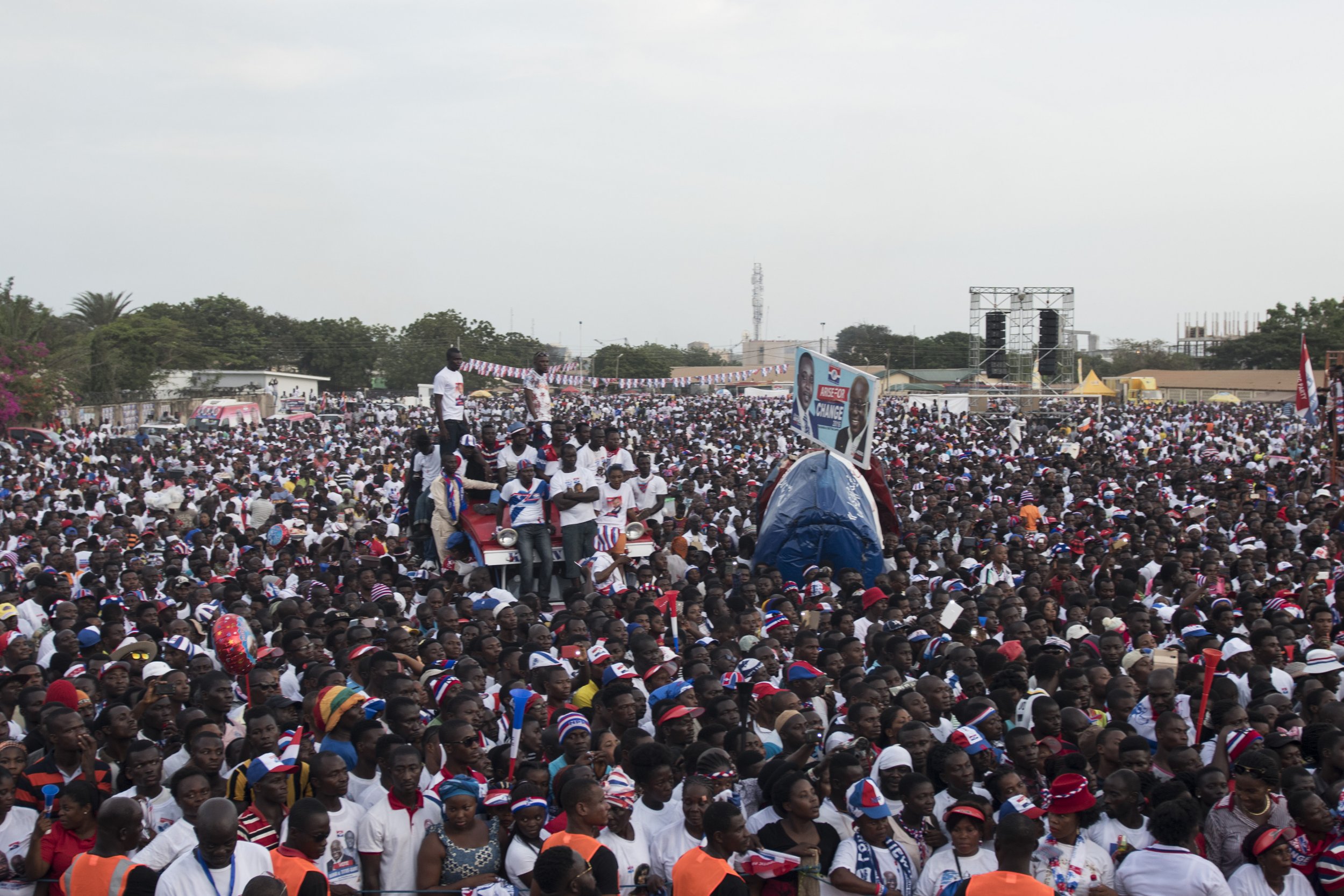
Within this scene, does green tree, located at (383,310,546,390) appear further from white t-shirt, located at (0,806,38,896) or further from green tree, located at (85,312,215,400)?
white t-shirt, located at (0,806,38,896)

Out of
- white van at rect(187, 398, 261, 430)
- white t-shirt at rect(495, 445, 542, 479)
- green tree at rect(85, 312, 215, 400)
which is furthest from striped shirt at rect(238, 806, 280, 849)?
green tree at rect(85, 312, 215, 400)

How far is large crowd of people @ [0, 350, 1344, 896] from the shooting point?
13.1 ft

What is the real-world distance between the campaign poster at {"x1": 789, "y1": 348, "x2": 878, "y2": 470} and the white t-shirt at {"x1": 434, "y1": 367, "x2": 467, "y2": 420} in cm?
348

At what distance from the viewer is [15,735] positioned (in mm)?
5660

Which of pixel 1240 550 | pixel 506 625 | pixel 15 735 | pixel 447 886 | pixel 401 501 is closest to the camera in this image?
pixel 447 886

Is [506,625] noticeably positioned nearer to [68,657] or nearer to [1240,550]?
[68,657]

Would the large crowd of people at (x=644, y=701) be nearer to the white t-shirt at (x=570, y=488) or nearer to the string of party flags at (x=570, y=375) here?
the white t-shirt at (x=570, y=488)

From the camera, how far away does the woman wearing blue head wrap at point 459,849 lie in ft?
13.4

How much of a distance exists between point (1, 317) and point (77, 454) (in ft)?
55.7

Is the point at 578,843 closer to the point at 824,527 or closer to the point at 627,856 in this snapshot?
the point at 627,856

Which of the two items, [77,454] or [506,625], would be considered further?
[77,454]

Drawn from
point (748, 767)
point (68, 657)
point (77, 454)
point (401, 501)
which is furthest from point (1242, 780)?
point (77, 454)

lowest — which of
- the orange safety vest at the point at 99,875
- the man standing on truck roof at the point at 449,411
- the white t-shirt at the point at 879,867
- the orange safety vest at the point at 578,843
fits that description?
the white t-shirt at the point at 879,867

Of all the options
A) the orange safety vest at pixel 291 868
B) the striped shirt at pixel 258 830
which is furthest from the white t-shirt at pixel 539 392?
the orange safety vest at pixel 291 868
